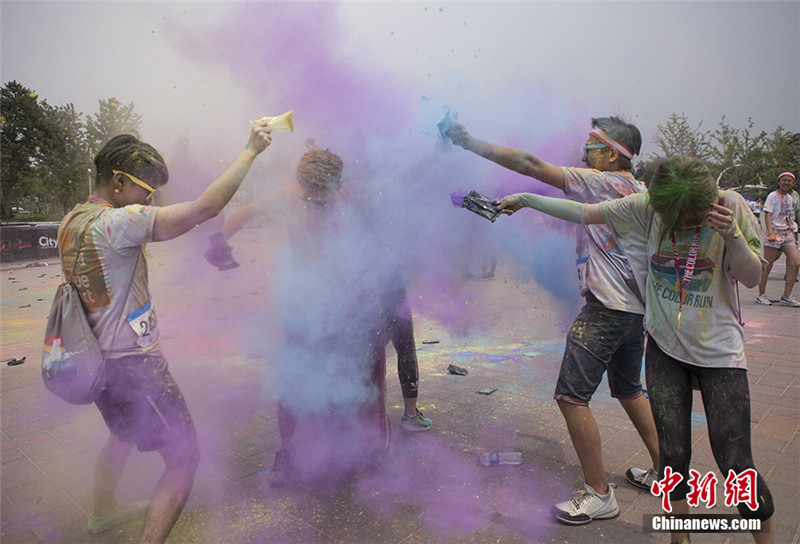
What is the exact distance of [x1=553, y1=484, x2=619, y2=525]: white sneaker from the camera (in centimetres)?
246

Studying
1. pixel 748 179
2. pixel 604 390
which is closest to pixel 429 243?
pixel 604 390

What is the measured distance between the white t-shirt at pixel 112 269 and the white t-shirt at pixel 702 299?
6.75 ft

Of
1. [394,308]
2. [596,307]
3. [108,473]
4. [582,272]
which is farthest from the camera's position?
[394,308]

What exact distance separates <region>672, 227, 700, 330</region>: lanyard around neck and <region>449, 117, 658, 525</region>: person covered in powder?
43cm

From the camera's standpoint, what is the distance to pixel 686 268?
204 centimetres

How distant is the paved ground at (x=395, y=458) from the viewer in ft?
8.00

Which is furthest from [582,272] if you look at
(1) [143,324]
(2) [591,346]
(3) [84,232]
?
(3) [84,232]

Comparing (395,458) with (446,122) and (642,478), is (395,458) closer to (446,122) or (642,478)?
(642,478)

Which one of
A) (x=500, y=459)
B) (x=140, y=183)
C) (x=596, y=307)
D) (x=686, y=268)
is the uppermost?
(x=140, y=183)

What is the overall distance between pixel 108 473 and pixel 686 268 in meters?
2.76

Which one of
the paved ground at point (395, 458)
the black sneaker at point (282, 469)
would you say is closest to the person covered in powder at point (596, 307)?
the paved ground at point (395, 458)

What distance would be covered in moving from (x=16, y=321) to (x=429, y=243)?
270 inches

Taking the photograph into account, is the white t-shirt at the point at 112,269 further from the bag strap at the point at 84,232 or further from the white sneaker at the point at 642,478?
the white sneaker at the point at 642,478

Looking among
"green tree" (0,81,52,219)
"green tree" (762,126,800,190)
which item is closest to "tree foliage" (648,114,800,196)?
"green tree" (762,126,800,190)
